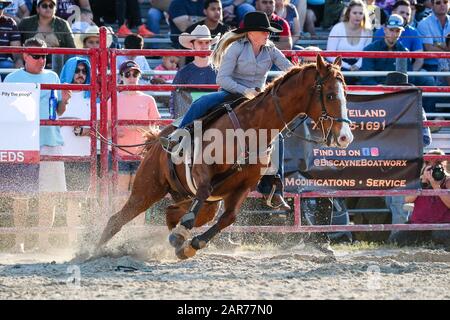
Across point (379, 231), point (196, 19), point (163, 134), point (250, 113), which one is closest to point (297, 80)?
point (250, 113)

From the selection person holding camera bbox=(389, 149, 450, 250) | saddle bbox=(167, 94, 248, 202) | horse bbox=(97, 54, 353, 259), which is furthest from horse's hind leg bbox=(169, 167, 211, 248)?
person holding camera bbox=(389, 149, 450, 250)

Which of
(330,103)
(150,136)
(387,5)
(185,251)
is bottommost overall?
(185,251)

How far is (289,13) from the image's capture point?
13242mm

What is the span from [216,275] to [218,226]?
0.59 m

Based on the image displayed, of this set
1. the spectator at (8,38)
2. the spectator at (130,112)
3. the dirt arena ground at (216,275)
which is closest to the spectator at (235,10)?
the spectator at (8,38)

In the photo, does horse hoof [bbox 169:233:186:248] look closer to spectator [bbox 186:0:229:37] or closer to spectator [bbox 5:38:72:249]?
spectator [bbox 5:38:72:249]

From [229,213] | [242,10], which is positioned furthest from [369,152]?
[242,10]

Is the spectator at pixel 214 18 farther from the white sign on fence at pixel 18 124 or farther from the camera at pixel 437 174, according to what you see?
the camera at pixel 437 174

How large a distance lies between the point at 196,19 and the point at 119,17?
1.15 metres

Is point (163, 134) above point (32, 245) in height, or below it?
above

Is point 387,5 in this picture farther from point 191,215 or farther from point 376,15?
point 191,215

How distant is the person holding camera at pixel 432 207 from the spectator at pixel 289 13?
3.35m
